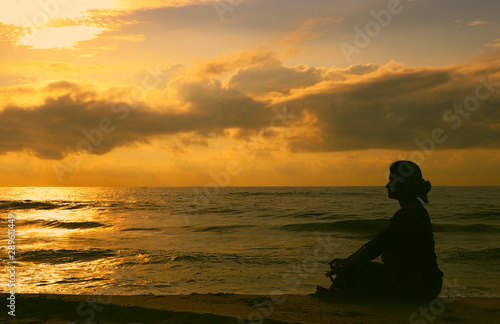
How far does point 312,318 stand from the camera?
514 cm

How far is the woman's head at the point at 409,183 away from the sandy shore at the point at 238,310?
4.90ft

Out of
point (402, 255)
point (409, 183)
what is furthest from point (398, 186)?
point (402, 255)

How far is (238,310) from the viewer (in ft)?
18.5

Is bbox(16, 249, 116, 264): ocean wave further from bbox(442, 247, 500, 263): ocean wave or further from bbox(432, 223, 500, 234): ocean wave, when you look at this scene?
bbox(432, 223, 500, 234): ocean wave

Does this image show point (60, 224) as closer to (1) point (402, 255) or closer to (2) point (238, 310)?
(2) point (238, 310)

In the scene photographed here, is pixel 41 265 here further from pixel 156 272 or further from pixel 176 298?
pixel 176 298

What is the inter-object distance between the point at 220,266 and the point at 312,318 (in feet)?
18.1

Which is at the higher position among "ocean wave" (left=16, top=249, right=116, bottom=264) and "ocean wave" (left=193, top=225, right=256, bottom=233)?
"ocean wave" (left=193, top=225, right=256, bottom=233)

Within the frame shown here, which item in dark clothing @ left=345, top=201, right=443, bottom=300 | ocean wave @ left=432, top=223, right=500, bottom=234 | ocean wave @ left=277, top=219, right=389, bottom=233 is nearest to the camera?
dark clothing @ left=345, top=201, right=443, bottom=300

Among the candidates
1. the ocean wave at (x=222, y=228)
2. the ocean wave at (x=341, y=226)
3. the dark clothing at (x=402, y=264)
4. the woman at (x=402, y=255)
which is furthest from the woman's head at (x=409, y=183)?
the ocean wave at (x=341, y=226)

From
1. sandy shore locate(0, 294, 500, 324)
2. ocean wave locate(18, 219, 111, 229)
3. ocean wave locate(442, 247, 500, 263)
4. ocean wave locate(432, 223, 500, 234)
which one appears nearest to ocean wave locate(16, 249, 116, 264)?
sandy shore locate(0, 294, 500, 324)

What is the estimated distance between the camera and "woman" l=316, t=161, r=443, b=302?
200 inches

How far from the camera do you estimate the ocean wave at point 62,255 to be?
1121 cm

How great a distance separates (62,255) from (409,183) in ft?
34.0
